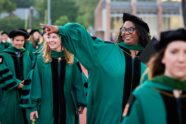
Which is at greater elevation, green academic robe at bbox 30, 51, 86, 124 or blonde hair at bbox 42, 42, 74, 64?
blonde hair at bbox 42, 42, 74, 64

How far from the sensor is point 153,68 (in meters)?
4.69

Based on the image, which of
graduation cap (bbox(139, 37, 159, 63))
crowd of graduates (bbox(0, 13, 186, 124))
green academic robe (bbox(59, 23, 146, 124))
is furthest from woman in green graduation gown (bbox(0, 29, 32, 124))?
graduation cap (bbox(139, 37, 159, 63))

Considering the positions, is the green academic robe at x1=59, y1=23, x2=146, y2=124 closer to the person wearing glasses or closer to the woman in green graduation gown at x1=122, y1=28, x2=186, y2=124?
the person wearing glasses

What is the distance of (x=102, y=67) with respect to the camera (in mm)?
6641

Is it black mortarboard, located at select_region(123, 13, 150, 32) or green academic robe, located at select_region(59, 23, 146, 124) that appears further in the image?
black mortarboard, located at select_region(123, 13, 150, 32)

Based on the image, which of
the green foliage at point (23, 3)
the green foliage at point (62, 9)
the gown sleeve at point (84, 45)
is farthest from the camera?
the green foliage at point (23, 3)

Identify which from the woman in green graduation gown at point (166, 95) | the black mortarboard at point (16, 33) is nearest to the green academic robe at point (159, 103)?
the woman in green graduation gown at point (166, 95)

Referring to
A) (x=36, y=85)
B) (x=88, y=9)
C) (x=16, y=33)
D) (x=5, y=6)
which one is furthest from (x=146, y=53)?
(x=88, y=9)

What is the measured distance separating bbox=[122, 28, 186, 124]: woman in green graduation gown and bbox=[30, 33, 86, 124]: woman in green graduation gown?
4.07m

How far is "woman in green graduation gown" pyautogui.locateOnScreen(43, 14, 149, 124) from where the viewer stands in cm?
657

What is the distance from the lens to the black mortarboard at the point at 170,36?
4.51 metres

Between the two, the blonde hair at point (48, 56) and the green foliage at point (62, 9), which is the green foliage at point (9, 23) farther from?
the blonde hair at point (48, 56)

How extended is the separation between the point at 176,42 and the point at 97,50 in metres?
2.29

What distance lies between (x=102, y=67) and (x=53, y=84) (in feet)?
6.78
